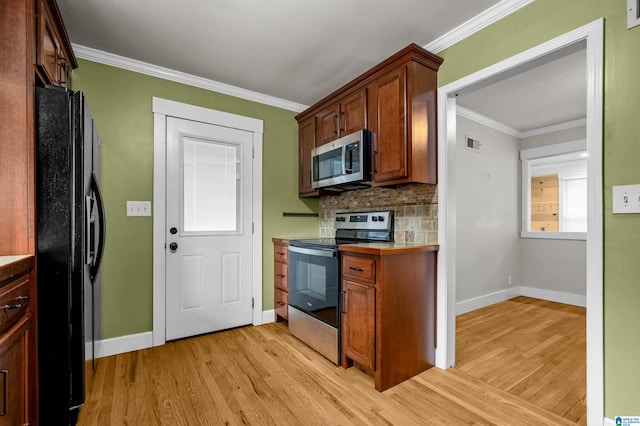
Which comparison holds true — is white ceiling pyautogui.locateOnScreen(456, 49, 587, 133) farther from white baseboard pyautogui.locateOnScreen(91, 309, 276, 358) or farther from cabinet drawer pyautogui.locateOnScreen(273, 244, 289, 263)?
white baseboard pyautogui.locateOnScreen(91, 309, 276, 358)

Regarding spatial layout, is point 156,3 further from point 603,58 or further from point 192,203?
point 603,58

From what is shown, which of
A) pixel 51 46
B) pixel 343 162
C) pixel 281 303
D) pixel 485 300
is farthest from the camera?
pixel 485 300

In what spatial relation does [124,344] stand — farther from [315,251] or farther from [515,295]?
[515,295]

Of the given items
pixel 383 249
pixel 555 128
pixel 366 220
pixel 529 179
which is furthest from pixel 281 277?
pixel 555 128

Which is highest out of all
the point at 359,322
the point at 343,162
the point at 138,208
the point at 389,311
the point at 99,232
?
the point at 343,162

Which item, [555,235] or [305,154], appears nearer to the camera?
[305,154]

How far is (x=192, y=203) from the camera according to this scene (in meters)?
2.84

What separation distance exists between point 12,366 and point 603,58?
9.50 ft

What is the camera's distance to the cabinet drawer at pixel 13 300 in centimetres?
105

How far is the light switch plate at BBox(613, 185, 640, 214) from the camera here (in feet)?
4.63

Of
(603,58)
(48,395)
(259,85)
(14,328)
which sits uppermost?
(259,85)

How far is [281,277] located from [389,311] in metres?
1.46

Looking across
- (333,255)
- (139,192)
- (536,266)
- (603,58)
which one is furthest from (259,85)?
(536,266)

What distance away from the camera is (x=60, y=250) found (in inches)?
56.1
